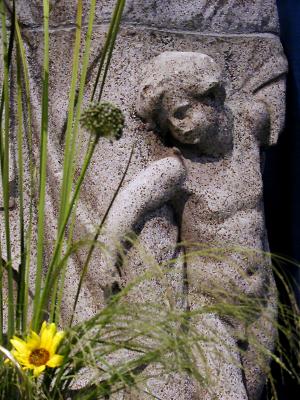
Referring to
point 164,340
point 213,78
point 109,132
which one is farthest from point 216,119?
point 164,340

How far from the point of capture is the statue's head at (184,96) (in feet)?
5.49

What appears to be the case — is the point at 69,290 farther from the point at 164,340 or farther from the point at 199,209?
the point at 164,340

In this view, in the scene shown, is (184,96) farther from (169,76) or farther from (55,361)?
(55,361)

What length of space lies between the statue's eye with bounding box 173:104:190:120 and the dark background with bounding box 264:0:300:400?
1.75 feet

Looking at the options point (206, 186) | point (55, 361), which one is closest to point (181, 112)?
point (206, 186)

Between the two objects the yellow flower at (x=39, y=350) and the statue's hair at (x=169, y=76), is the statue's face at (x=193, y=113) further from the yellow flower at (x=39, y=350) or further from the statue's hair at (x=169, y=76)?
the yellow flower at (x=39, y=350)

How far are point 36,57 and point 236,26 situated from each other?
0.38 m

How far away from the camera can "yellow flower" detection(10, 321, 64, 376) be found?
1.14 meters

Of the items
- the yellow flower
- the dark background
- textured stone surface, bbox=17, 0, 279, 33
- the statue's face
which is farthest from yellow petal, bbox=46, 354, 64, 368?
the dark background

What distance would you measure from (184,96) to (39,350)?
0.66m

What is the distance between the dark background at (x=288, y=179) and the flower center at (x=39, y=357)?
43.5 inches

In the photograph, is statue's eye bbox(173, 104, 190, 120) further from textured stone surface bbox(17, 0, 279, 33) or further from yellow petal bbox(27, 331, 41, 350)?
yellow petal bbox(27, 331, 41, 350)

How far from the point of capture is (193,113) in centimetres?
168

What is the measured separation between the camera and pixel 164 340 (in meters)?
1.05
